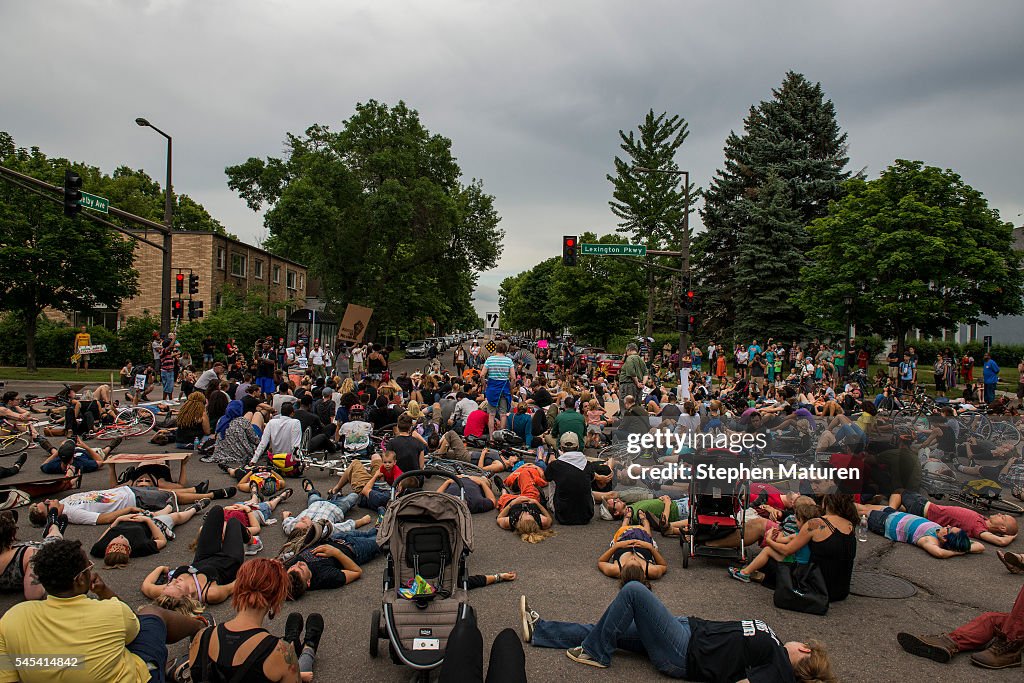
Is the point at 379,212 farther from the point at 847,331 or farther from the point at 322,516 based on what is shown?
the point at 322,516

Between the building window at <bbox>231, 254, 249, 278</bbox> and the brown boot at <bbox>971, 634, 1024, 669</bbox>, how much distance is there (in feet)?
153

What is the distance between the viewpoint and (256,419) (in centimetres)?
1246

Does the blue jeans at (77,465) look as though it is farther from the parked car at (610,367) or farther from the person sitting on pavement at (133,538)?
the parked car at (610,367)

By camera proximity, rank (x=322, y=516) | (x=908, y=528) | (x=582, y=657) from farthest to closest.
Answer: (x=908, y=528), (x=322, y=516), (x=582, y=657)

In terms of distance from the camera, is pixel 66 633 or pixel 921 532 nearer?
pixel 66 633

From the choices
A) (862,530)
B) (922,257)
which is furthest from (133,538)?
(922,257)

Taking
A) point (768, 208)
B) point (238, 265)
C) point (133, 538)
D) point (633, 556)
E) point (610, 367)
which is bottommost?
point (133, 538)

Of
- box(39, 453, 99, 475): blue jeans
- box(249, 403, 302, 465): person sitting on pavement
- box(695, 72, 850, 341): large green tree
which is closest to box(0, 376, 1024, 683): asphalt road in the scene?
box(39, 453, 99, 475): blue jeans

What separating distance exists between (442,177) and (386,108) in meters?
5.21

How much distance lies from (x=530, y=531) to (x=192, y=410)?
314 inches

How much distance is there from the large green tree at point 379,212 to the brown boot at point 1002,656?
34.6 metres

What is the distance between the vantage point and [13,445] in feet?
42.7

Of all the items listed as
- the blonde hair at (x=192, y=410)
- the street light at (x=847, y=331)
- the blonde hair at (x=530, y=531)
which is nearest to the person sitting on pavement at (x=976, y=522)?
the blonde hair at (x=530, y=531)

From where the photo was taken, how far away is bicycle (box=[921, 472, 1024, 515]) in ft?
32.2
